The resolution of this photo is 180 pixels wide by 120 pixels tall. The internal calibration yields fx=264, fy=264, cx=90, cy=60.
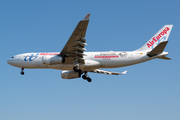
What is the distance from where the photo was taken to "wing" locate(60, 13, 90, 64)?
97.4ft

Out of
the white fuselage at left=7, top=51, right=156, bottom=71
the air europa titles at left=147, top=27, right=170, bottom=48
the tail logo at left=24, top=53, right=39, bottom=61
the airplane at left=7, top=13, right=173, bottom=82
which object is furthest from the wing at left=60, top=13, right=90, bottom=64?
the air europa titles at left=147, top=27, right=170, bottom=48

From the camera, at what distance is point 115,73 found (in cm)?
4412

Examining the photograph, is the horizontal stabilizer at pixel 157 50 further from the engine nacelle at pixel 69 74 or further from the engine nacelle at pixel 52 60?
the engine nacelle at pixel 52 60

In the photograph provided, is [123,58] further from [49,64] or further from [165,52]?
[49,64]

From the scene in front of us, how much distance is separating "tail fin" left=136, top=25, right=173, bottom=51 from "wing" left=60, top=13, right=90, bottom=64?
29.4 feet

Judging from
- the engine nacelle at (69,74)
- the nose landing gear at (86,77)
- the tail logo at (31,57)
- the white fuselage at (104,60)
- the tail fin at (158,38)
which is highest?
the tail fin at (158,38)

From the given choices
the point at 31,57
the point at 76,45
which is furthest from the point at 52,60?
the point at 31,57

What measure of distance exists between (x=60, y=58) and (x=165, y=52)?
1381 cm

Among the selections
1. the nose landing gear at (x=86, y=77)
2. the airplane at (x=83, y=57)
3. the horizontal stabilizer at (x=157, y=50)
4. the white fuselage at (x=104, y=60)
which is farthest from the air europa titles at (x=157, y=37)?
the nose landing gear at (x=86, y=77)

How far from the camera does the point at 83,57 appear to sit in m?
35.9

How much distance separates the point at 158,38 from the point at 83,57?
36.5 feet

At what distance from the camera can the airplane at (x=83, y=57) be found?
3387 centimetres

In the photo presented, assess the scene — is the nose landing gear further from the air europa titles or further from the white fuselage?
the air europa titles

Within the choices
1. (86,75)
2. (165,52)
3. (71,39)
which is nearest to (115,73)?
(86,75)
